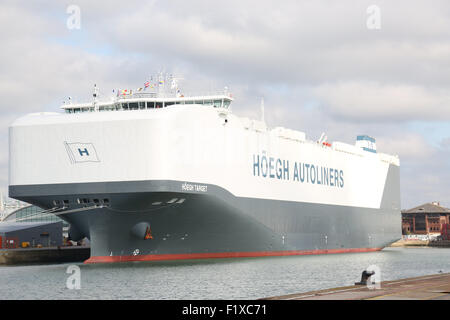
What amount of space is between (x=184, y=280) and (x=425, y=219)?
125317 millimetres

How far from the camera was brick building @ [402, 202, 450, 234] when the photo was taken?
485 ft

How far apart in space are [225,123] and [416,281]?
22695mm

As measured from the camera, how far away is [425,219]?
149m

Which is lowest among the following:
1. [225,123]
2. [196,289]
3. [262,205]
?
[196,289]

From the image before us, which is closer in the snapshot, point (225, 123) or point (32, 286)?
point (32, 286)

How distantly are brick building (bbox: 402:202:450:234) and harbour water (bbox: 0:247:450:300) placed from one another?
110m

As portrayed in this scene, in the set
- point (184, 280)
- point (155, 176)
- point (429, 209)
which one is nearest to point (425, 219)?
point (429, 209)

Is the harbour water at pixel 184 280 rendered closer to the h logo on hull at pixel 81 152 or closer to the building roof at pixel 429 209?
the h logo on hull at pixel 81 152

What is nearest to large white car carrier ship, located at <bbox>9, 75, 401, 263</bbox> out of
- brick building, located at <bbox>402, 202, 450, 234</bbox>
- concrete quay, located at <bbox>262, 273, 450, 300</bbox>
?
concrete quay, located at <bbox>262, 273, 450, 300</bbox>

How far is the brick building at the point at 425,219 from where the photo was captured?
14788 centimetres

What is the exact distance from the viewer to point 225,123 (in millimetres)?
45219

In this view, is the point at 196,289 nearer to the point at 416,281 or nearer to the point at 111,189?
the point at 416,281

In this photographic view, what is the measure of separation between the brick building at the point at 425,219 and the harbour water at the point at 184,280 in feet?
362
